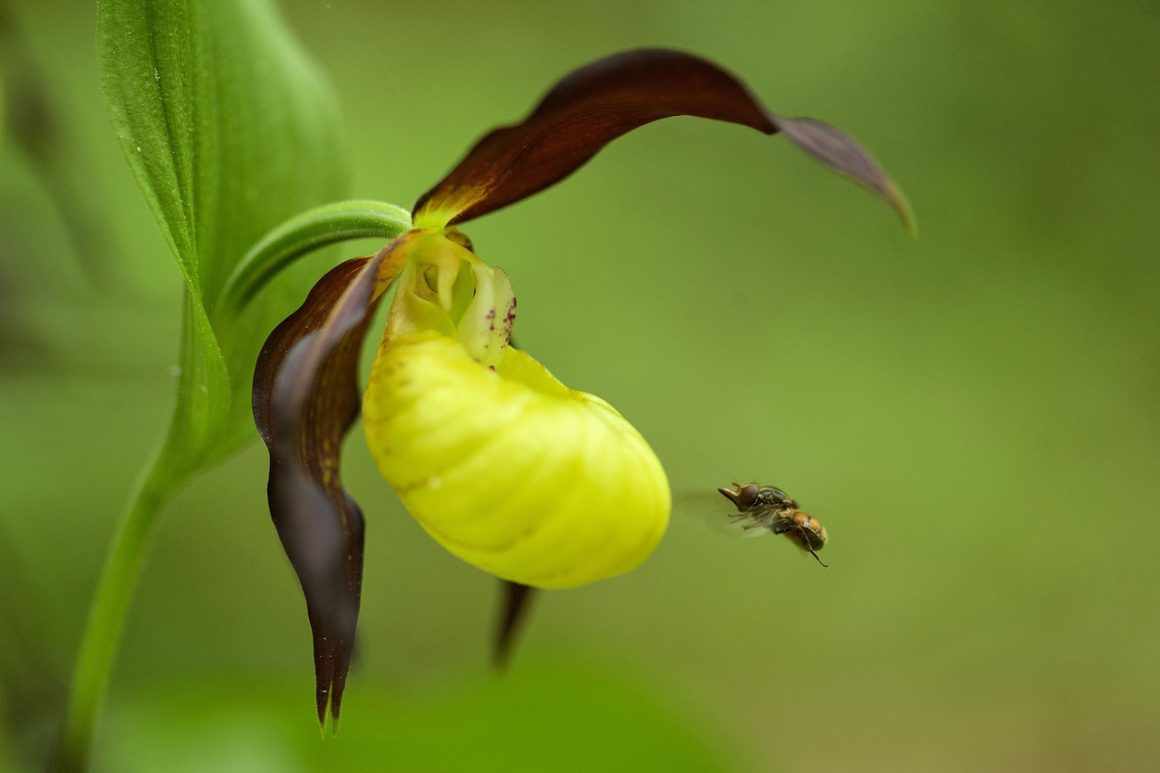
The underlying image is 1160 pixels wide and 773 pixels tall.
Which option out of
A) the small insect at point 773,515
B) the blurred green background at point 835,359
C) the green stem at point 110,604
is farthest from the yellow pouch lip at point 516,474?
the blurred green background at point 835,359

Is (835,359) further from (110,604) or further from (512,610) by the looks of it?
(110,604)

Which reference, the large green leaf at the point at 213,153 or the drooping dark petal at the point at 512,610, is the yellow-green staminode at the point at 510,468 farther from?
the drooping dark petal at the point at 512,610

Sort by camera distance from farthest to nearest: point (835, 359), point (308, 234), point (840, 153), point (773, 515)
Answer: point (835, 359) → point (773, 515) → point (308, 234) → point (840, 153)

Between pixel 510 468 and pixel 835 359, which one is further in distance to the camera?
pixel 835 359

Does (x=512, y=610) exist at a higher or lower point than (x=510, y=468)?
lower

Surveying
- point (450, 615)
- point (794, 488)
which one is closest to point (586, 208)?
point (794, 488)

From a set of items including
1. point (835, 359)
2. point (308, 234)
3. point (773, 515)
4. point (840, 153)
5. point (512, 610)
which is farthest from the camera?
point (835, 359)

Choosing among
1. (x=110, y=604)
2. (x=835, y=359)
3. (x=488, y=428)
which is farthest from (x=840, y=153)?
(x=835, y=359)
